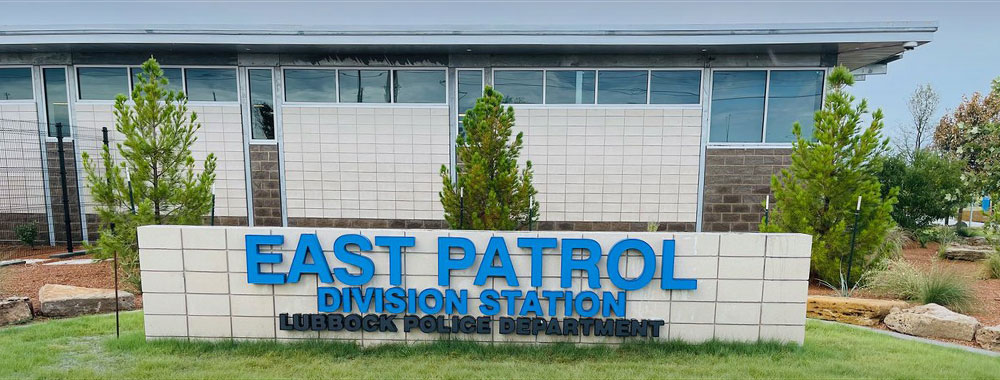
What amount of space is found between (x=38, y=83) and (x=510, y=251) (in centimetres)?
1384

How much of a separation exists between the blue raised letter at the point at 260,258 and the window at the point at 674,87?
381 inches

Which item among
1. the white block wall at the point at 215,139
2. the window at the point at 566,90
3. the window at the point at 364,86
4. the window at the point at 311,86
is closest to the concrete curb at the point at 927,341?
the window at the point at 566,90

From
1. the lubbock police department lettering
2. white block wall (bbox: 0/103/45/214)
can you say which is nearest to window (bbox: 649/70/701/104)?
the lubbock police department lettering

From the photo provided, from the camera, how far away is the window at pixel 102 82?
37.9ft

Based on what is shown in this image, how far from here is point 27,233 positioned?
11.5 metres

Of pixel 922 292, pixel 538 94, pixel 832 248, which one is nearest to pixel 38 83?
pixel 538 94

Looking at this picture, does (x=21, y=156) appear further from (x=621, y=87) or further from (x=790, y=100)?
(x=790, y=100)

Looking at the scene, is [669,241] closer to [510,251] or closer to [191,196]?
[510,251]

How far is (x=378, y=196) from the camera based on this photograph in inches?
475

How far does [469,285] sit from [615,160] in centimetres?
783

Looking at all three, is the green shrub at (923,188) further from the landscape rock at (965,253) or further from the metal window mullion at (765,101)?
the metal window mullion at (765,101)

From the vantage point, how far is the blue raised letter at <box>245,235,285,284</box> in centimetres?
476

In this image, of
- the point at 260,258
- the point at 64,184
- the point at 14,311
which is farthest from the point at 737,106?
the point at 64,184

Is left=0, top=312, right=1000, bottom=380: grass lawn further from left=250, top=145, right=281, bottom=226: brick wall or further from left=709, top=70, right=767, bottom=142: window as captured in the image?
left=709, top=70, right=767, bottom=142: window
